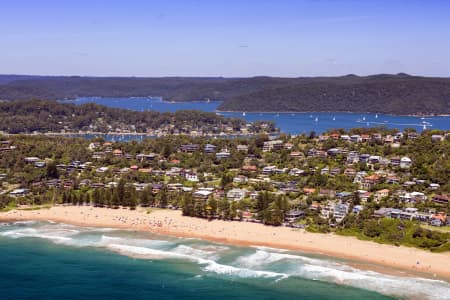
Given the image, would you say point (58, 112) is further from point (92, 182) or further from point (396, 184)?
point (396, 184)

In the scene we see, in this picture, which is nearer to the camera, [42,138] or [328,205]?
[328,205]

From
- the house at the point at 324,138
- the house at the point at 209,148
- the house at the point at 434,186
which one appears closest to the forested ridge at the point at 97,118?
the house at the point at 209,148

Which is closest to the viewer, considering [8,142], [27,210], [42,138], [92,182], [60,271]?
[60,271]

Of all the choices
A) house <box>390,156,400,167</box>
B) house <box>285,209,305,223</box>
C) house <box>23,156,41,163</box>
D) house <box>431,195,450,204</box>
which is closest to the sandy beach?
house <box>285,209,305,223</box>

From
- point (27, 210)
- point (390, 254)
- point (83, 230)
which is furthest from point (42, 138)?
point (390, 254)

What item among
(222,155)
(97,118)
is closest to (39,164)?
(222,155)

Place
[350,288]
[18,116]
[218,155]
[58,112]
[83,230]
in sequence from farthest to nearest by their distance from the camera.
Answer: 1. [58,112]
2. [18,116]
3. [218,155]
4. [83,230]
5. [350,288]

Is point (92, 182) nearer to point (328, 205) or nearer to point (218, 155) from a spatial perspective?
point (218, 155)
